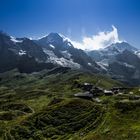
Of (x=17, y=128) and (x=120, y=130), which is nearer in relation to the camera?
(x=120, y=130)

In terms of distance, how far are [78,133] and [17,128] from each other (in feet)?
118

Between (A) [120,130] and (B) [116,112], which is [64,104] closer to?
(B) [116,112]

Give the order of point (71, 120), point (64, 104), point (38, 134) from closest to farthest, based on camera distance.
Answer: point (38, 134)
point (71, 120)
point (64, 104)

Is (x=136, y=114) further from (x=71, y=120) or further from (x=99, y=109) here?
(x=71, y=120)

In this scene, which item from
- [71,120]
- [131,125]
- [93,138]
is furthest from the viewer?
[71,120]

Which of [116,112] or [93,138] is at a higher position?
[116,112]

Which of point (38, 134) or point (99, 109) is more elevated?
point (99, 109)

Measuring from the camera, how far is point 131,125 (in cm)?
14888

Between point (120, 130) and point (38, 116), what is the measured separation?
58.2 m

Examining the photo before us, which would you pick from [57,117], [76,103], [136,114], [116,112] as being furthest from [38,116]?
[136,114]

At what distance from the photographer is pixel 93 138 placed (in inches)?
5389

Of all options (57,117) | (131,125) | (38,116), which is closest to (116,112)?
(131,125)

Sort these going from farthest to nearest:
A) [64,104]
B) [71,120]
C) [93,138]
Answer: [64,104] → [71,120] → [93,138]

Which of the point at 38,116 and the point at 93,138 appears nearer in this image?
the point at 93,138
